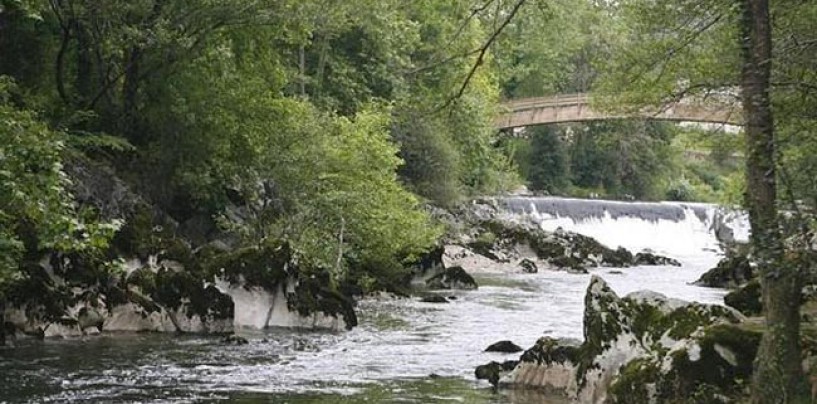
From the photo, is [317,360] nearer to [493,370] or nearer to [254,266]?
[493,370]

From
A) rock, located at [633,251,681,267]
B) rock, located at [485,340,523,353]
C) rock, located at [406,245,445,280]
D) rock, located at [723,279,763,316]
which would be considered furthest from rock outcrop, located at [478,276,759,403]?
rock, located at [633,251,681,267]

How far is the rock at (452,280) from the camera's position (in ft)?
103

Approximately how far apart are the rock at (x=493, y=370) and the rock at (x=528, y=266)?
981 inches

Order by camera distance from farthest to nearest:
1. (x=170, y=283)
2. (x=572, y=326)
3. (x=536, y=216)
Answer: (x=536, y=216)
(x=572, y=326)
(x=170, y=283)

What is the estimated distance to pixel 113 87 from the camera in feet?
85.4

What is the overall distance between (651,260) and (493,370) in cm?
3386

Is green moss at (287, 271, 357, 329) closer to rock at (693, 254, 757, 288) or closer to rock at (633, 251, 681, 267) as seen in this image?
rock at (693, 254, 757, 288)

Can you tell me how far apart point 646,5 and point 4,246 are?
35.3ft

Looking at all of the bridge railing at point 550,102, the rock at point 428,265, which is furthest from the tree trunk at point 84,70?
the bridge railing at point 550,102

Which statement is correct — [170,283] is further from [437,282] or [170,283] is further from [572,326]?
[437,282]

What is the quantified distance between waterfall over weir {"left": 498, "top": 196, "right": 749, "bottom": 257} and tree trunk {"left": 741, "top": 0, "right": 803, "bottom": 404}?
4462 cm

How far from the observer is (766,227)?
8.53 m

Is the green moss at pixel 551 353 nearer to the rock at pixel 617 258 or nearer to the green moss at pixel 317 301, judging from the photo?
the green moss at pixel 317 301

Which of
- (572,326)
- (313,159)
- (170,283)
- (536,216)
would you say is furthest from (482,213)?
(170,283)
